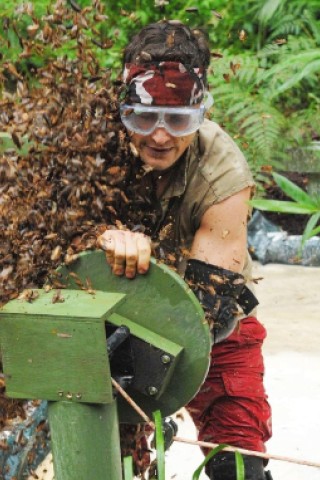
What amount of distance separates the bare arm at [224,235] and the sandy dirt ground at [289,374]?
104 cm

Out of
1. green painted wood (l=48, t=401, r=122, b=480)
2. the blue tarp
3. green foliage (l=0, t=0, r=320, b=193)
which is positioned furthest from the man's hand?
the blue tarp

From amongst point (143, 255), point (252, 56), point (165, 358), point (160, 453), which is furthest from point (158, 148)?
point (252, 56)

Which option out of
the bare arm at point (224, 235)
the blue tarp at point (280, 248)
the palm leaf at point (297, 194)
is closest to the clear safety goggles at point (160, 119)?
the bare arm at point (224, 235)

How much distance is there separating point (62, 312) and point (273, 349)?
3394 millimetres

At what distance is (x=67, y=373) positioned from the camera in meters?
1.82

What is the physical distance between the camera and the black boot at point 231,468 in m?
2.85

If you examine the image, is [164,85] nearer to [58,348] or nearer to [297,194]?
[58,348]

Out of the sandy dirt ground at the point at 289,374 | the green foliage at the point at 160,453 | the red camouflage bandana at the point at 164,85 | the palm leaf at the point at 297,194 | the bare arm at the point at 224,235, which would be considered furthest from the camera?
the sandy dirt ground at the point at 289,374

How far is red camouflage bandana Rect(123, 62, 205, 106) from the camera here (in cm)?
248

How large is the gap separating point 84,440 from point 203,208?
1012mm

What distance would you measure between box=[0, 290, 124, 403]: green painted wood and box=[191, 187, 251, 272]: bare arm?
745 millimetres

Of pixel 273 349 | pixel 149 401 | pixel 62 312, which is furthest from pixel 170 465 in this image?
pixel 62 312

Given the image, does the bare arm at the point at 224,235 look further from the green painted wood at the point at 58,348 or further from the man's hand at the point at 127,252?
the green painted wood at the point at 58,348

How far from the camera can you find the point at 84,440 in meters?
1.88
